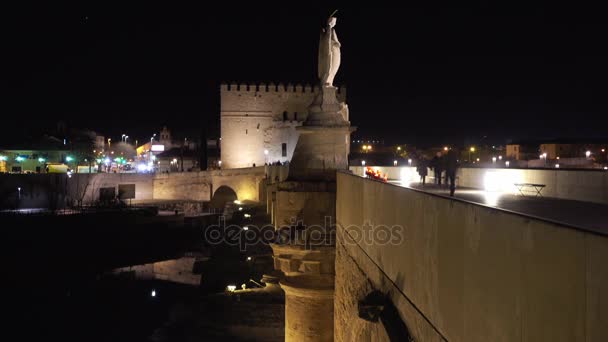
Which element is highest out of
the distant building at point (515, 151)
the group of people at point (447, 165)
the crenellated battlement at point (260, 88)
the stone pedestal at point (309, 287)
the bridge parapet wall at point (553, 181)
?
the crenellated battlement at point (260, 88)

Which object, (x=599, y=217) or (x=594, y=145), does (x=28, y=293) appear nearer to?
(x=599, y=217)

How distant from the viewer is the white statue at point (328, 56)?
30.4ft

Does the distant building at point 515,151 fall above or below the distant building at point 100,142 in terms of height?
below

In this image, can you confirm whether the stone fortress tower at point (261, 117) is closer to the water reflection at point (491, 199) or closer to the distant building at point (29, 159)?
the distant building at point (29, 159)

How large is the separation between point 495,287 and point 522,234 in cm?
40

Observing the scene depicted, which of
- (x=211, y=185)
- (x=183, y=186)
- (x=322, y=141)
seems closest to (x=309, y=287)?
(x=322, y=141)

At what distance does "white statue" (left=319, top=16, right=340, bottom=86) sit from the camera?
9.26 m

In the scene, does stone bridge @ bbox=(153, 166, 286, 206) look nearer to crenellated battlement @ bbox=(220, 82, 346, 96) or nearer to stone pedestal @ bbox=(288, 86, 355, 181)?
crenellated battlement @ bbox=(220, 82, 346, 96)

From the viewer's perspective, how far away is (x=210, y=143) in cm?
7488

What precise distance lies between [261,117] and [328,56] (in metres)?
40.1

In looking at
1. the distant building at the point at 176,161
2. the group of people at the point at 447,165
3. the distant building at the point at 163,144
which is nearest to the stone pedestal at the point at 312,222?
the group of people at the point at 447,165

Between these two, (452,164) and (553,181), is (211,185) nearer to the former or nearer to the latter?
(452,164)

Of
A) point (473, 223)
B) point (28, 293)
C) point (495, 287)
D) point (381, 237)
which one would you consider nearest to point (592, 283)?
point (495, 287)

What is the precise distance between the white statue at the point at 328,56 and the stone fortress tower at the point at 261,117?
39.3 metres
